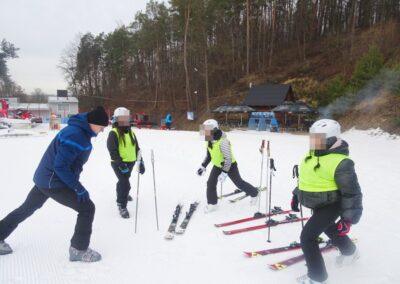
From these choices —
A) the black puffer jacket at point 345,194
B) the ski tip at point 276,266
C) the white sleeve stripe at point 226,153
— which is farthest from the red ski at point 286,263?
the white sleeve stripe at point 226,153

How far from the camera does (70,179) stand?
346 cm

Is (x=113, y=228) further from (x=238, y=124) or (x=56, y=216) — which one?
(x=238, y=124)

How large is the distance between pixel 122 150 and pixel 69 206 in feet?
6.23

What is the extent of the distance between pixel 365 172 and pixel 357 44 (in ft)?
96.1

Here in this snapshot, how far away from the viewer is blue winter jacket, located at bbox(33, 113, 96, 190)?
3.44 m

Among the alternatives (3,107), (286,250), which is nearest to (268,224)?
(286,250)

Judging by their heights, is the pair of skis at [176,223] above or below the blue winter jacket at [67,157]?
below

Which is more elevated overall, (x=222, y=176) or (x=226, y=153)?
(x=226, y=153)

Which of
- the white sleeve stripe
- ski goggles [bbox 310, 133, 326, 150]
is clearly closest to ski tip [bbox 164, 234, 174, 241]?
the white sleeve stripe

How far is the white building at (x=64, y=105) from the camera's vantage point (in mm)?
56625

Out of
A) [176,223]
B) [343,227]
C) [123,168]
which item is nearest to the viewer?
[343,227]

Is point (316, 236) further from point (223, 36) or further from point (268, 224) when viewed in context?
point (223, 36)

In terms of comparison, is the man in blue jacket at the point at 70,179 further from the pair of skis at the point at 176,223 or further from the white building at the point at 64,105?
the white building at the point at 64,105

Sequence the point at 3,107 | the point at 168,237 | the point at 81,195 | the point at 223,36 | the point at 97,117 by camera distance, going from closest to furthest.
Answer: the point at 81,195, the point at 97,117, the point at 168,237, the point at 3,107, the point at 223,36
